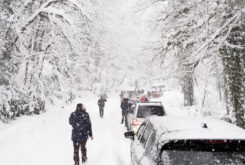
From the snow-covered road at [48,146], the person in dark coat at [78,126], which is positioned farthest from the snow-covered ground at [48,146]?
the person in dark coat at [78,126]

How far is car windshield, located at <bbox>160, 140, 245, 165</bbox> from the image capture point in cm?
288

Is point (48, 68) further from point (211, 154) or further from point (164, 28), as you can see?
point (211, 154)

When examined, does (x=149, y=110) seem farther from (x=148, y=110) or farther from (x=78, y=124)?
(x=78, y=124)

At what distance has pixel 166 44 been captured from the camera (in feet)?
34.5

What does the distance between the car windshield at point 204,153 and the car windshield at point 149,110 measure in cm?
740

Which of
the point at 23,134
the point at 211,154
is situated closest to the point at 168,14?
the point at 23,134

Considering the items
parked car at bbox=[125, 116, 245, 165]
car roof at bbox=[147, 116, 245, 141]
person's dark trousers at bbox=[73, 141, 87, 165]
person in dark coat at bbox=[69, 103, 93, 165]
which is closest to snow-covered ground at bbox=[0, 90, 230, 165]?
person's dark trousers at bbox=[73, 141, 87, 165]

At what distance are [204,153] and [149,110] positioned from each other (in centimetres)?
761

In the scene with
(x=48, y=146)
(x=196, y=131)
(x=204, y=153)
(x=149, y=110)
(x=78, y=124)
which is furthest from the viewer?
(x=149, y=110)

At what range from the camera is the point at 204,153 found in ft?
9.58

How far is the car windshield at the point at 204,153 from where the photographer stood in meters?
2.88

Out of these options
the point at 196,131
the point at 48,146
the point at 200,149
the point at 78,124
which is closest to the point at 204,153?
the point at 200,149

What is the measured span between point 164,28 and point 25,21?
688 cm

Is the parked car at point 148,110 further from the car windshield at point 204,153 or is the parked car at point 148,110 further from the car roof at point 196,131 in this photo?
the car windshield at point 204,153
